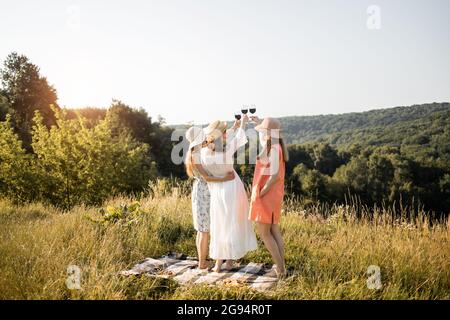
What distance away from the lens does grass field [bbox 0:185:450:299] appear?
4441 millimetres

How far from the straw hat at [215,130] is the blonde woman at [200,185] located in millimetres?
143

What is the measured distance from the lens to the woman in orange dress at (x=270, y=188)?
5.09 metres

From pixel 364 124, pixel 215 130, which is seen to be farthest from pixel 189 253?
pixel 364 124

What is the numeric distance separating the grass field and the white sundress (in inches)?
33.7

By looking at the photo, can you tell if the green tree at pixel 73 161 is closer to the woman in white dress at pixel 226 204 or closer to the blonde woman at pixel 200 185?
the blonde woman at pixel 200 185

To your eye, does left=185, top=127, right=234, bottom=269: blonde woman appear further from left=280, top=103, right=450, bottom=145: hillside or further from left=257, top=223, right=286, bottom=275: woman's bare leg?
left=280, top=103, right=450, bottom=145: hillside

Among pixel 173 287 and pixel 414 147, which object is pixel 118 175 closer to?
pixel 173 287

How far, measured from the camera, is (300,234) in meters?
7.23

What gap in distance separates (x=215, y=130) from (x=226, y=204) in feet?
3.51

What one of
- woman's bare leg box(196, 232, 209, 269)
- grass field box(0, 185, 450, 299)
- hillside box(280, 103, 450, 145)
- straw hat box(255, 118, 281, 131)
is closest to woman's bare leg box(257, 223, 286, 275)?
grass field box(0, 185, 450, 299)

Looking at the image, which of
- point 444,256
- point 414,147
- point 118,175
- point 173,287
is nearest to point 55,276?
point 173,287

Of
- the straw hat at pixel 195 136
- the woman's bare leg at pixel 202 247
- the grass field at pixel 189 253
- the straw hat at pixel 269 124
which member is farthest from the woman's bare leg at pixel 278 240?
the straw hat at pixel 195 136
